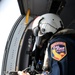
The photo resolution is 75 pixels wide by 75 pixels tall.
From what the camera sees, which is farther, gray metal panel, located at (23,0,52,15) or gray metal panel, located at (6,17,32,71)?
gray metal panel, located at (6,17,32,71)

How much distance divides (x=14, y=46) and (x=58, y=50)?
63.6 inches

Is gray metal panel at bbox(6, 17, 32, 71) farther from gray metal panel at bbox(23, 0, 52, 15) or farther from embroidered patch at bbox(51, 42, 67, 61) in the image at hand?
embroidered patch at bbox(51, 42, 67, 61)

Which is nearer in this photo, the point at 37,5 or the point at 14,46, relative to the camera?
the point at 37,5

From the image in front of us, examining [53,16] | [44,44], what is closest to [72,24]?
[53,16]

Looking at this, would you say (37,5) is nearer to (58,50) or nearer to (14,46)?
(14,46)

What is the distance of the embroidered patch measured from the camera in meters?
1.29

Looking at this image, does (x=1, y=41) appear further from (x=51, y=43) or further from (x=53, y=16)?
(x=51, y=43)

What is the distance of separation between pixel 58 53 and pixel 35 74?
0.85 metres

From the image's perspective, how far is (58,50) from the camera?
4.30ft

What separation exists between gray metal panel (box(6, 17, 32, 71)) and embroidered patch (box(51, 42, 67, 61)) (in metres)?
1.55

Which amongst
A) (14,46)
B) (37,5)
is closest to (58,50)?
(37,5)

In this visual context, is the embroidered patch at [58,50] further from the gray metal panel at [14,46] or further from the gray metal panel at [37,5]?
the gray metal panel at [14,46]

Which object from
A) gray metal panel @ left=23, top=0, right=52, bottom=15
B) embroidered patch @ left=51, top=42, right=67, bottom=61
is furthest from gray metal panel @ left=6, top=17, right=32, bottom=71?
embroidered patch @ left=51, top=42, right=67, bottom=61

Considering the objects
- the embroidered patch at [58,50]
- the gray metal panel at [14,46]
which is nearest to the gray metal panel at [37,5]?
the gray metal panel at [14,46]
